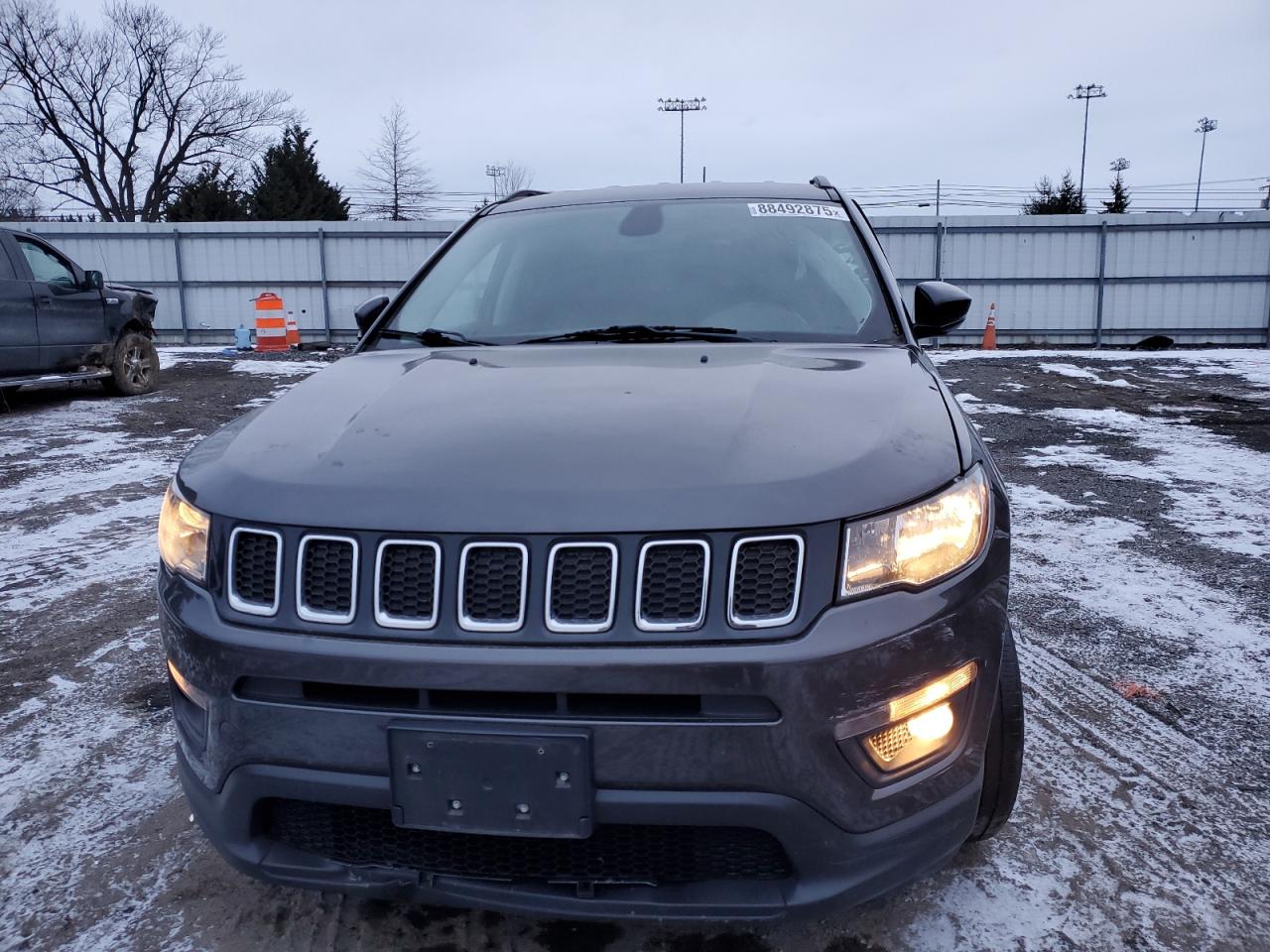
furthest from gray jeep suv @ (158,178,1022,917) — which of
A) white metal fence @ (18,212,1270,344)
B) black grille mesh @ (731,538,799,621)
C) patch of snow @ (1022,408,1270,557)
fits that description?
white metal fence @ (18,212,1270,344)

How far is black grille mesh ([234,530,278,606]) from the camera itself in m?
1.60

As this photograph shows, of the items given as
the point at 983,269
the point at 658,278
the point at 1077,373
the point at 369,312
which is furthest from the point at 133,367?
the point at 983,269

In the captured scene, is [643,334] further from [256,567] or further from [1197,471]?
[1197,471]

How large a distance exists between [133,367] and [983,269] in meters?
16.4

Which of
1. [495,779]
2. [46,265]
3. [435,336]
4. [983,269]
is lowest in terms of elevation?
[495,779]

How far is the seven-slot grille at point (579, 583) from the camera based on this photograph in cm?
147

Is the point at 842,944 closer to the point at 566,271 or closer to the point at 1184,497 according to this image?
the point at 566,271

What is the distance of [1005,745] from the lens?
194 centimetres

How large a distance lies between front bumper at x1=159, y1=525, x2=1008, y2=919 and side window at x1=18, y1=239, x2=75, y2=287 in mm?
9403

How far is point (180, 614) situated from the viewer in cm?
169

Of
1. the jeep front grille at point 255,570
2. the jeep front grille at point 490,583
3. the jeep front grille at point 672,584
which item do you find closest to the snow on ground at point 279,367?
the jeep front grille at point 255,570

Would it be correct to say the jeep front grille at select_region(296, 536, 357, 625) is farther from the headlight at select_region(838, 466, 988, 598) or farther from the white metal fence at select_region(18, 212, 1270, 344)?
the white metal fence at select_region(18, 212, 1270, 344)

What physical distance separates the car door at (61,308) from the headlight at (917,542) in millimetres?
9942

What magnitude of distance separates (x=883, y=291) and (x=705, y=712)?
1.68m
